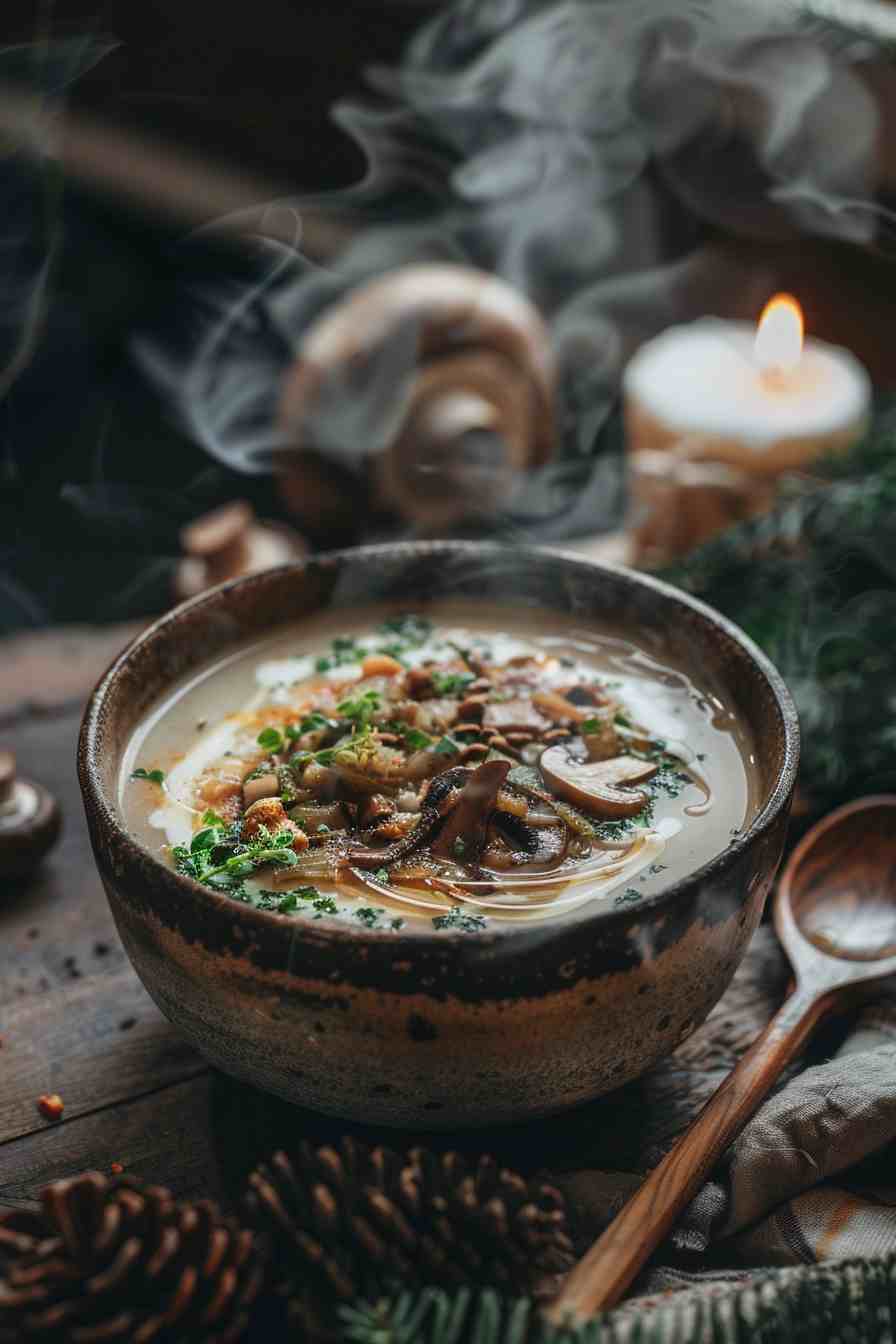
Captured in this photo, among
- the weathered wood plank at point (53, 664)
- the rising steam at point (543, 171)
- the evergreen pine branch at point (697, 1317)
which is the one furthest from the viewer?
the rising steam at point (543, 171)

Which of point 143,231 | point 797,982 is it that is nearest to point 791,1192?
point 797,982

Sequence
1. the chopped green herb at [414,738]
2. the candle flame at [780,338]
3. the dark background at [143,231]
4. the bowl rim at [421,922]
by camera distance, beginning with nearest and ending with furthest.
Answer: the bowl rim at [421,922] < the chopped green herb at [414,738] < the candle flame at [780,338] < the dark background at [143,231]

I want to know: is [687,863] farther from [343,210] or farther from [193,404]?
[343,210]

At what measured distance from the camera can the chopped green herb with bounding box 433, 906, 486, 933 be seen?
165 centimetres

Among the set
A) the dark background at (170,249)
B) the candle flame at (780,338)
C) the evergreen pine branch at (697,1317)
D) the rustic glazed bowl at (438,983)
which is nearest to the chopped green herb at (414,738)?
the rustic glazed bowl at (438,983)

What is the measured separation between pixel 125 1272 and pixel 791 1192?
2.66ft

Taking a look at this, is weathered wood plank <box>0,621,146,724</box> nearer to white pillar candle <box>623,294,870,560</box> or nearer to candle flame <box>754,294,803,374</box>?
white pillar candle <box>623,294,870,560</box>

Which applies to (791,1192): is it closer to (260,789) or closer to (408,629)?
(260,789)

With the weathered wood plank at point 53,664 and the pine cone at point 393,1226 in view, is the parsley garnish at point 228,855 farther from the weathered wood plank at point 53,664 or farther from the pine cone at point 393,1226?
the weathered wood plank at point 53,664

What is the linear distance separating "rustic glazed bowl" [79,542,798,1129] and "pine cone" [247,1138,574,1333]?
13 cm

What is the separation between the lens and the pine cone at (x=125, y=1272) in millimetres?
1356

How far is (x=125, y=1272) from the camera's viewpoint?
4.47 ft

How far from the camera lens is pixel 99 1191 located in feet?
4.63

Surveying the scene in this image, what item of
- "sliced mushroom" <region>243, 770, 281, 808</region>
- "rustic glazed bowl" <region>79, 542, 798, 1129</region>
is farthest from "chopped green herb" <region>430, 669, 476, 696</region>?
"rustic glazed bowl" <region>79, 542, 798, 1129</region>
